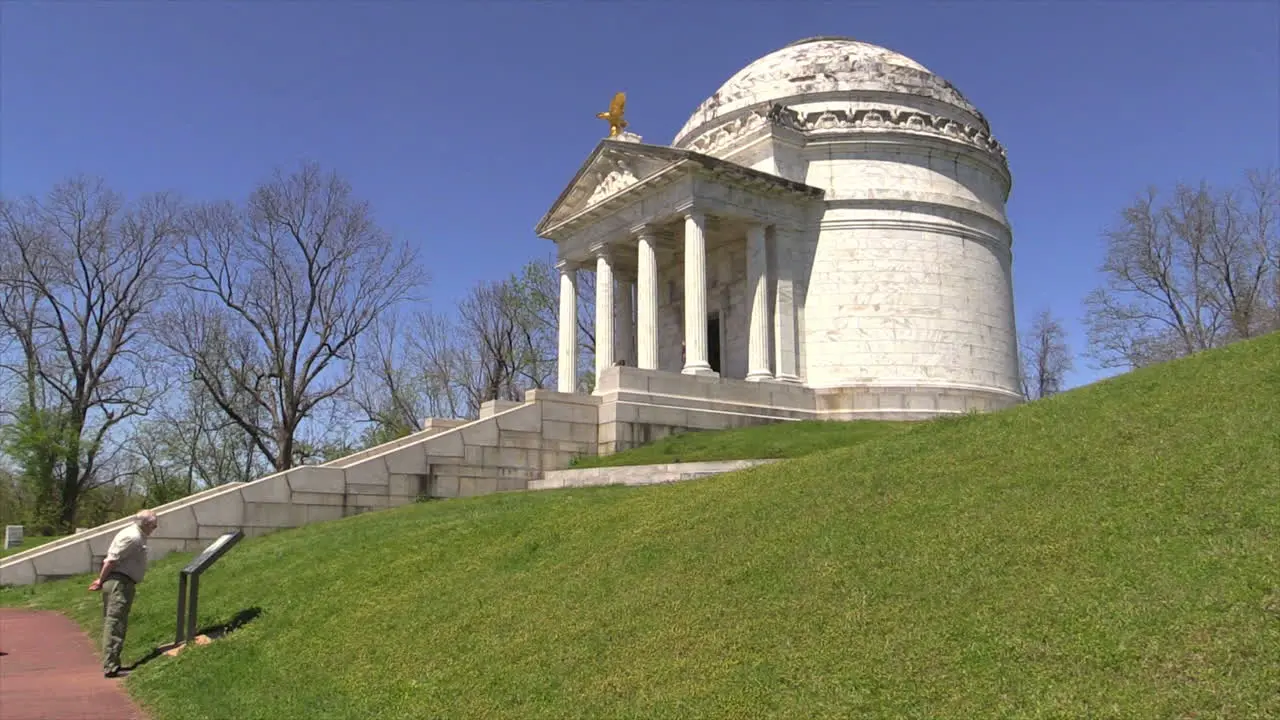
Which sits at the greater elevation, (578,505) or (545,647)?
(578,505)

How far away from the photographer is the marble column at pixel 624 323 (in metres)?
34.6

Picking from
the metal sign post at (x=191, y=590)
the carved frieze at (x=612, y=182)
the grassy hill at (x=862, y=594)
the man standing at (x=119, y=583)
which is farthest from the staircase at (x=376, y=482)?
the carved frieze at (x=612, y=182)

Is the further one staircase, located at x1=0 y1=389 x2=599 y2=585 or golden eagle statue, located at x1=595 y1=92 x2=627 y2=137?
golden eagle statue, located at x1=595 y1=92 x2=627 y2=137

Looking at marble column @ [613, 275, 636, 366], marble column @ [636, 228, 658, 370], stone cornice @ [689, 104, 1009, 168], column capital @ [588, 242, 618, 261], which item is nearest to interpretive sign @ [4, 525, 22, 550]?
marble column @ [636, 228, 658, 370]

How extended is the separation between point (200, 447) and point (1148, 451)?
5866 centimetres

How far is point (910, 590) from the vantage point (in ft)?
23.0

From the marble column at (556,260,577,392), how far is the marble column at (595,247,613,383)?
0.98 metres

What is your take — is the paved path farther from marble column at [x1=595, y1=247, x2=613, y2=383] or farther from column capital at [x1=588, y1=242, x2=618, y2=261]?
column capital at [x1=588, y1=242, x2=618, y2=261]

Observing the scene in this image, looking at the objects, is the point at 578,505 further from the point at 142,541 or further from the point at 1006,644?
the point at 1006,644

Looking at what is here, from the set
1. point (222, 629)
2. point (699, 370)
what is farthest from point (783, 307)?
point (222, 629)

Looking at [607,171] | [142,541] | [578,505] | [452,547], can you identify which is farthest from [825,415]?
[142,541]

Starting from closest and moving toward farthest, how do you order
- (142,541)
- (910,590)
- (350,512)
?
(910,590), (142,541), (350,512)

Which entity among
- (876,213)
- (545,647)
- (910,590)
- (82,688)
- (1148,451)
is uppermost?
(876,213)

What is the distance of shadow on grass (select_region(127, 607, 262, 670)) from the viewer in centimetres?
1070
